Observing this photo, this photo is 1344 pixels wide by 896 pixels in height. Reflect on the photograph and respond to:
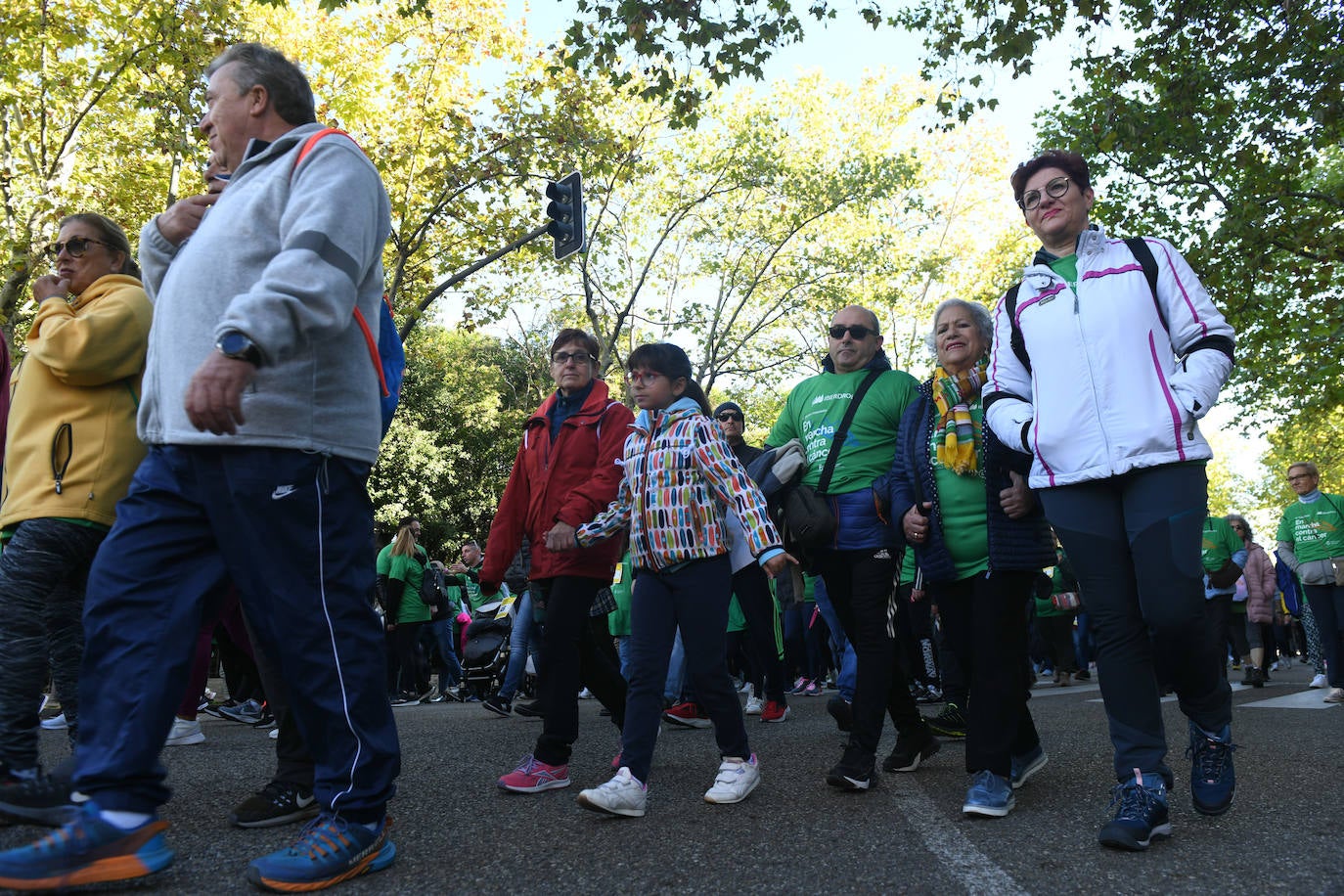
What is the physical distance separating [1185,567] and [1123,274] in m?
0.94

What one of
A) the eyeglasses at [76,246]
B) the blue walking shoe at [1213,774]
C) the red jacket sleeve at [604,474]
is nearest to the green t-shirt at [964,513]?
the blue walking shoe at [1213,774]

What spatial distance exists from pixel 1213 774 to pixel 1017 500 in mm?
1067

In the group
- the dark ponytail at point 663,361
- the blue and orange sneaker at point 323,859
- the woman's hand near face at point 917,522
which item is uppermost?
the dark ponytail at point 663,361

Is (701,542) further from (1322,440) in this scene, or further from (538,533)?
(1322,440)

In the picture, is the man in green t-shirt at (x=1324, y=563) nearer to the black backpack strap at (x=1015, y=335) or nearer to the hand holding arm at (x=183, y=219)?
the black backpack strap at (x=1015, y=335)

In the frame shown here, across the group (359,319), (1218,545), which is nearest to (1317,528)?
(1218,545)

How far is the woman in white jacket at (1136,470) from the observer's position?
3338 mm

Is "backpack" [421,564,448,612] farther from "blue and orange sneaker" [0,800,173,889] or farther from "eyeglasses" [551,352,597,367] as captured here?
"blue and orange sneaker" [0,800,173,889]

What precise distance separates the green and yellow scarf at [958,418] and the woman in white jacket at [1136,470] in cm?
63

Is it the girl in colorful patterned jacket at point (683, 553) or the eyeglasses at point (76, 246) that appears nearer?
the eyeglasses at point (76, 246)

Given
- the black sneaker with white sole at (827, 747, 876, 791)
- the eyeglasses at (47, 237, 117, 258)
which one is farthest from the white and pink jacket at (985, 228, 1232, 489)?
the eyeglasses at (47, 237, 117, 258)

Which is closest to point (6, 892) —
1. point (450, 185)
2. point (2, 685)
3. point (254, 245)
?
point (2, 685)

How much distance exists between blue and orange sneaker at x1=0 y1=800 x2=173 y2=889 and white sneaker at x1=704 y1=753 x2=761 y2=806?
2068 mm

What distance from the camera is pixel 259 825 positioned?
3.64m
